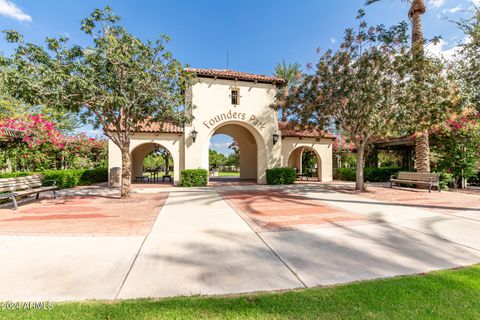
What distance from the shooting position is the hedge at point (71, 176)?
12203 millimetres

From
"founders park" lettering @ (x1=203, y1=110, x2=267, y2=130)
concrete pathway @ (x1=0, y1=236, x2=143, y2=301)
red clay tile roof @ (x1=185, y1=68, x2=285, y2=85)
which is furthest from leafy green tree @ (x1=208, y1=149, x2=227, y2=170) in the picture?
concrete pathway @ (x1=0, y1=236, x2=143, y2=301)

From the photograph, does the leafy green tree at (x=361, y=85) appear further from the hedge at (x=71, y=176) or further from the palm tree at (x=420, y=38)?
the hedge at (x=71, y=176)

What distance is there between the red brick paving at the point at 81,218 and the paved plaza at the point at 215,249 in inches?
1.2

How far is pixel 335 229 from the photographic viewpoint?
5078 millimetres

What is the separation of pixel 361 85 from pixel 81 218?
40.5 ft

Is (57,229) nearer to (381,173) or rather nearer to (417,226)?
(417,226)

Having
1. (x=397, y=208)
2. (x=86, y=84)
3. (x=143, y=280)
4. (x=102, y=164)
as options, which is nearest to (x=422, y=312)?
(x=143, y=280)

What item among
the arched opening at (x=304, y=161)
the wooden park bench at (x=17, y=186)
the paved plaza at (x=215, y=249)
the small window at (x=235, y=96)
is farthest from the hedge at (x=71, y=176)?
the arched opening at (x=304, y=161)

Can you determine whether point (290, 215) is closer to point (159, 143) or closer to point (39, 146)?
point (159, 143)

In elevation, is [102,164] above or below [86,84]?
below

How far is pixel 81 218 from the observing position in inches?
241

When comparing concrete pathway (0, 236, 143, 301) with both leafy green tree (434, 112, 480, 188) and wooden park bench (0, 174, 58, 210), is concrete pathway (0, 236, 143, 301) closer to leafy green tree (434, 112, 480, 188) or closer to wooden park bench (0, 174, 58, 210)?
wooden park bench (0, 174, 58, 210)

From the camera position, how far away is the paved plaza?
9.27 feet

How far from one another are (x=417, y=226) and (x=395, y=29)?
9761 mm
